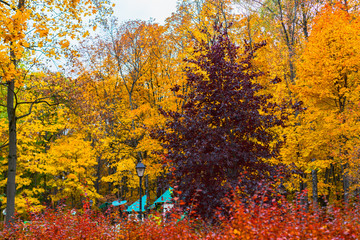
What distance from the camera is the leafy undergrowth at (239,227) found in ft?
16.0

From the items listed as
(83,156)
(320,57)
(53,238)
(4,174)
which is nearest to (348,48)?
(320,57)

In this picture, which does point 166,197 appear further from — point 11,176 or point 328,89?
point 328,89

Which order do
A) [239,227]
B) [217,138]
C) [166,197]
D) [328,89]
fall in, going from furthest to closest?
[328,89], [217,138], [166,197], [239,227]

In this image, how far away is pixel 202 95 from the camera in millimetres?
9000

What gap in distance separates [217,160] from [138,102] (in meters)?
20.5

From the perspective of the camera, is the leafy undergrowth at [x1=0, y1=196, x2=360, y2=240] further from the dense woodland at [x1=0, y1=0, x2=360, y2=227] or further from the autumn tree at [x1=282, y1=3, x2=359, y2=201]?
the autumn tree at [x1=282, y1=3, x2=359, y2=201]

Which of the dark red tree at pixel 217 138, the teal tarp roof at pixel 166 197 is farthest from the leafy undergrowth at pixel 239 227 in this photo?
the dark red tree at pixel 217 138

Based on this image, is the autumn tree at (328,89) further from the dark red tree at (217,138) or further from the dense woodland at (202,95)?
the dark red tree at (217,138)

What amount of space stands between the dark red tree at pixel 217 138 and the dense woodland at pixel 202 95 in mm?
39

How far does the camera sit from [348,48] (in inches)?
636

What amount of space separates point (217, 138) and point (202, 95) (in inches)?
52.1

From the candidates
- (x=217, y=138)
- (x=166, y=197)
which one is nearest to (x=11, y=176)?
(x=166, y=197)

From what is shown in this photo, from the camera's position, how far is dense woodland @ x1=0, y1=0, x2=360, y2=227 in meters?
8.62

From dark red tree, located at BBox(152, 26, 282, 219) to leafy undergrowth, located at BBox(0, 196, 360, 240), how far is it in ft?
3.47
